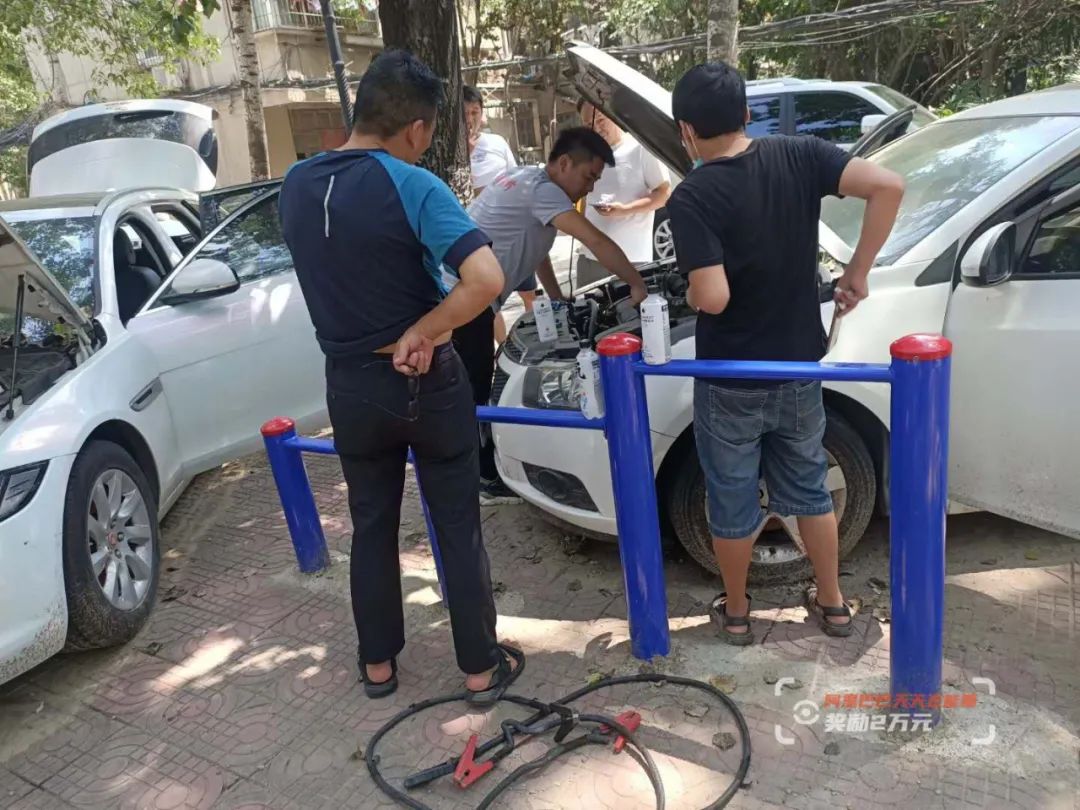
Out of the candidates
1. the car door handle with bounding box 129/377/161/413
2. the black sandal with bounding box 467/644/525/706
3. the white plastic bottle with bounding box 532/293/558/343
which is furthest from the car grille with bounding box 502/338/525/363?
the car door handle with bounding box 129/377/161/413

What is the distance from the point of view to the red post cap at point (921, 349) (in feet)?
6.74

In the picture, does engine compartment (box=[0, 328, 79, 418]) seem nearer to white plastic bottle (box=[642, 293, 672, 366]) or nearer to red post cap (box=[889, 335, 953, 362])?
white plastic bottle (box=[642, 293, 672, 366])

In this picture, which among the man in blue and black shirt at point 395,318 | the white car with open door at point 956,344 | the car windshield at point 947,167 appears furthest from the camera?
the car windshield at point 947,167

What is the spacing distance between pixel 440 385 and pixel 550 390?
2.65ft

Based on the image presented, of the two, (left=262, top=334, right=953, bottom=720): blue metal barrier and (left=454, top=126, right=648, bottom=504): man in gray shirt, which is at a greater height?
(left=454, top=126, right=648, bottom=504): man in gray shirt

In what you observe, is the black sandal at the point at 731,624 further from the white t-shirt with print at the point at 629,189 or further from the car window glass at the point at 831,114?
the car window glass at the point at 831,114

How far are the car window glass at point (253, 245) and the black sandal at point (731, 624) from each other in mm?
2898

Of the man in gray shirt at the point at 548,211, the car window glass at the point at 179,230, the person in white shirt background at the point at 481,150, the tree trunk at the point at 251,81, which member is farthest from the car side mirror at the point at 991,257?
the tree trunk at the point at 251,81

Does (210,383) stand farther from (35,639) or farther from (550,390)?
(550,390)

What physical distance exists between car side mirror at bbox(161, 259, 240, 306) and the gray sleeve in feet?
5.34

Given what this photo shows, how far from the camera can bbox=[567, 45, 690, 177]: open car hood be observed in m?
2.78

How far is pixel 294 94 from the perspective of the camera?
65.5ft

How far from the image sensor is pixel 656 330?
2.44 meters

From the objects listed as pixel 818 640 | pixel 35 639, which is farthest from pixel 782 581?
pixel 35 639
